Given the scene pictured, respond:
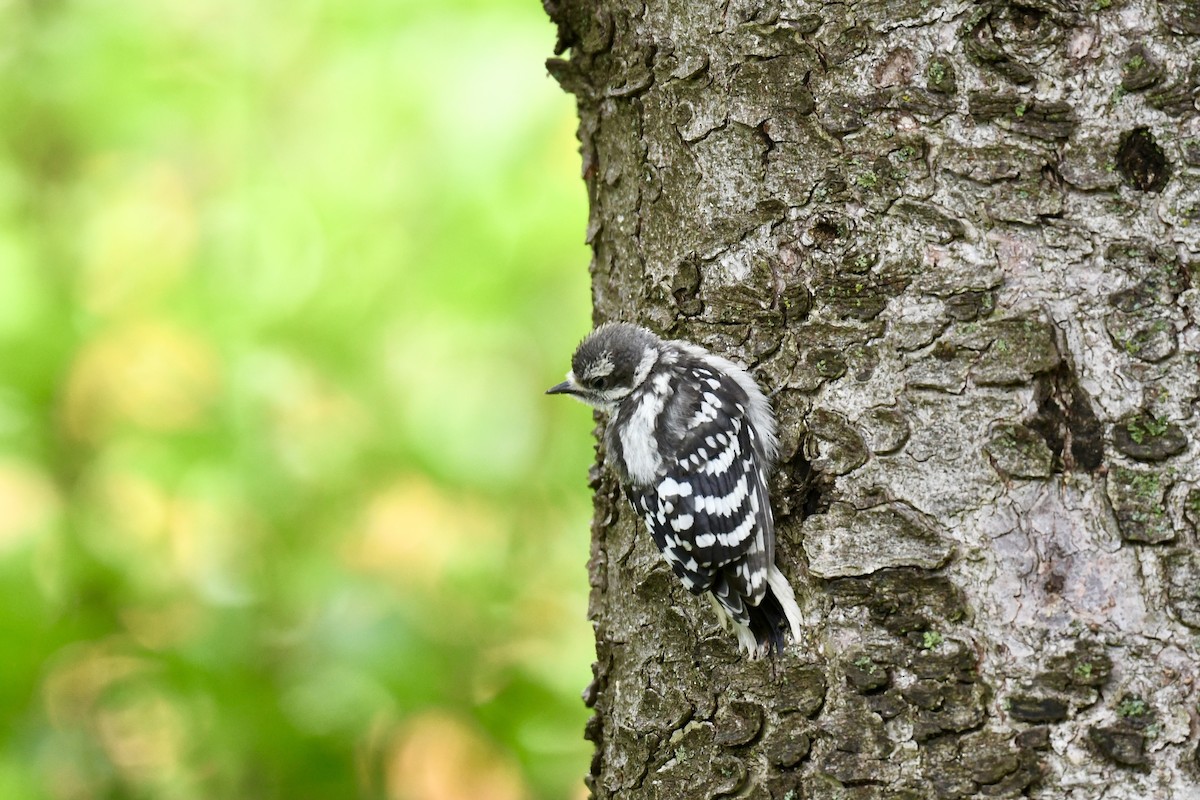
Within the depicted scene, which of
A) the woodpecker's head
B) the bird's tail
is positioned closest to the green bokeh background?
the woodpecker's head

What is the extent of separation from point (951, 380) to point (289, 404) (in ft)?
7.57

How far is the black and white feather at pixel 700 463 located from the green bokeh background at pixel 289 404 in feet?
3.33

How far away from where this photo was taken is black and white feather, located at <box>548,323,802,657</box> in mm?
2383

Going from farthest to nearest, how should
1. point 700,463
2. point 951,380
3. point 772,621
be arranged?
point 700,463 → point 772,621 → point 951,380

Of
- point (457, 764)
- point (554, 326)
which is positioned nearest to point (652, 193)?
point (554, 326)

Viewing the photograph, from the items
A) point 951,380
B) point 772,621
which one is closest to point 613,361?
point 772,621

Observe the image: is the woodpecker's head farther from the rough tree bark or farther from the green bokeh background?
the green bokeh background

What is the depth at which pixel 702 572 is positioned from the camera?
240cm

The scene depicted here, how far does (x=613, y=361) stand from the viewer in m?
2.83

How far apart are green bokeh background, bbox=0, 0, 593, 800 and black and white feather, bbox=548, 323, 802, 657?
1015mm

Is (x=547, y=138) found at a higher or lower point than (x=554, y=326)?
higher

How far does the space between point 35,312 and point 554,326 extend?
72.5 inches

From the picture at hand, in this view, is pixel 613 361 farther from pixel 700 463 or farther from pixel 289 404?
pixel 289 404

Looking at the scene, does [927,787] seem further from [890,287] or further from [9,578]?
[9,578]
